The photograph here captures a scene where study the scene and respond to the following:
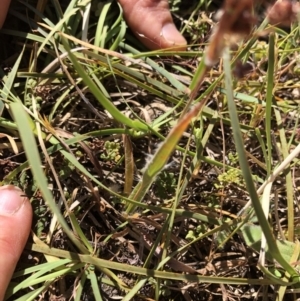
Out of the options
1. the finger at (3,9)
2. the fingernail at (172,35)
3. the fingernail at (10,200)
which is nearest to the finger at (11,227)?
the fingernail at (10,200)

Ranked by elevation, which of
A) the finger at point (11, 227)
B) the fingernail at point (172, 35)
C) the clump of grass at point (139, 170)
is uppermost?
the fingernail at point (172, 35)

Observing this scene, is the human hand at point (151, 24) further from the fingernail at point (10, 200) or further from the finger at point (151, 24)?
the fingernail at point (10, 200)

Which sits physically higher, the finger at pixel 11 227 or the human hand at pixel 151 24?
the human hand at pixel 151 24

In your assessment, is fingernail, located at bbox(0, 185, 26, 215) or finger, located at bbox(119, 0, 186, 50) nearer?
fingernail, located at bbox(0, 185, 26, 215)

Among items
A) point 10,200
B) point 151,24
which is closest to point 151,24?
point 151,24

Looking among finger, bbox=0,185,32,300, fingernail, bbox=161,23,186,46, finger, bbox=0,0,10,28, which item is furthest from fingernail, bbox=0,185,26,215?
fingernail, bbox=161,23,186,46

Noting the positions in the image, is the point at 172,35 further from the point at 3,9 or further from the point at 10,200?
the point at 10,200

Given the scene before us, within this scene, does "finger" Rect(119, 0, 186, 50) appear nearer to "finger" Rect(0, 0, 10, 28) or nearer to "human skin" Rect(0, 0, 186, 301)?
"human skin" Rect(0, 0, 186, 301)
